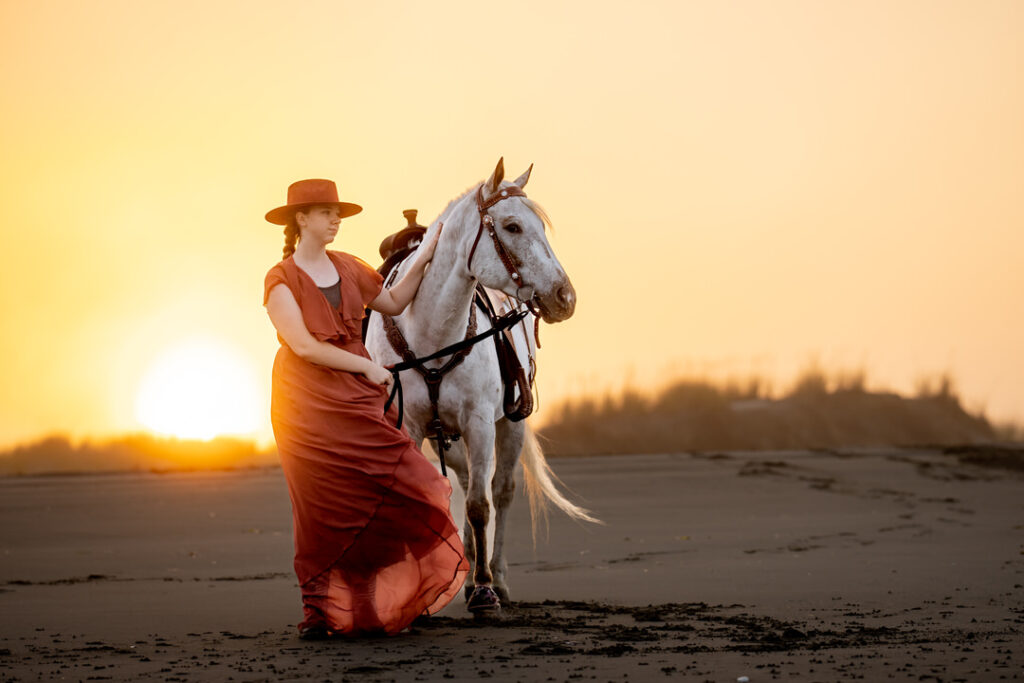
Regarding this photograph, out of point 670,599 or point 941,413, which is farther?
point 941,413

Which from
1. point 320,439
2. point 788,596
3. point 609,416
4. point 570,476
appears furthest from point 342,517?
point 609,416

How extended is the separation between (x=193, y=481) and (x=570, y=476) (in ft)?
18.2

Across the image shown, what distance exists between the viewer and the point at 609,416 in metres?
30.1

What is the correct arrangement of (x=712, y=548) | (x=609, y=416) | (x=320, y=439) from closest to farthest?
(x=320, y=439) < (x=712, y=548) < (x=609, y=416)

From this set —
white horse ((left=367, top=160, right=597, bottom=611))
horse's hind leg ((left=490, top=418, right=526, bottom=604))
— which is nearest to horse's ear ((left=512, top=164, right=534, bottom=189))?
white horse ((left=367, top=160, right=597, bottom=611))

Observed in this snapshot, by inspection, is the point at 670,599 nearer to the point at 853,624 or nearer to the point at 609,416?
the point at 853,624

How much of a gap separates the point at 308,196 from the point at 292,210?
0.36ft

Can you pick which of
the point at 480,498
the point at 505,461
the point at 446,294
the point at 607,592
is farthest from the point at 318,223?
the point at 607,592

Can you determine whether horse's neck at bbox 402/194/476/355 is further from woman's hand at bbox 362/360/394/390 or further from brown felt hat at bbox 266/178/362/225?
woman's hand at bbox 362/360/394/390

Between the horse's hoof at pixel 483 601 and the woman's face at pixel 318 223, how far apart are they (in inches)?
80.8

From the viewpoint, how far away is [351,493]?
5.92 m

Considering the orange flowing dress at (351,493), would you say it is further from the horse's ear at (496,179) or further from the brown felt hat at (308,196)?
the horse's ear at (496,179)

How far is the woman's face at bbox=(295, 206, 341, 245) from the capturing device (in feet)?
19.8

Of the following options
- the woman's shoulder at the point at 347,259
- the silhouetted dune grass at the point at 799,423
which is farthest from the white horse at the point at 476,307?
the silhouetted dune grass at the point at 799,423
